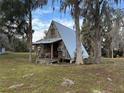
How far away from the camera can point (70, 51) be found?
29.3 meters

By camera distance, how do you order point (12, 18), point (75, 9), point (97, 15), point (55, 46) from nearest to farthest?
point (75, 9) → point (97, 15) → point (55, 46) → point (12, 18)

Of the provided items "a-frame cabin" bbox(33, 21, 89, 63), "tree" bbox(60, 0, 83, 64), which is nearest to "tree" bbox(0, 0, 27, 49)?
"a-frame cabin" bbox(33, 21, 89, 63)

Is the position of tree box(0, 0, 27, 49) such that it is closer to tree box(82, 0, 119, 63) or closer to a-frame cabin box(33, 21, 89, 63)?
a-frame cabin box(33, 21, 89, 63)

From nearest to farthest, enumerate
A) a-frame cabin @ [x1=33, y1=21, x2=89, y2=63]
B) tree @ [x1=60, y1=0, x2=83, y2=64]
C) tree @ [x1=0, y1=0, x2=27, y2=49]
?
tree @ [x1=60, y1=0, x2=83, y2=64]
a-frame cabin @ [x1=33, y1=21, x2=89, y2=63]
tree @ [x1=0, y1=0, x2=27, y2=49]

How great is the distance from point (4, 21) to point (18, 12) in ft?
11.1

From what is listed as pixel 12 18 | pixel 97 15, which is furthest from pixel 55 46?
pixel 97 15

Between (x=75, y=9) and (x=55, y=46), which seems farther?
(x=55, y=46)

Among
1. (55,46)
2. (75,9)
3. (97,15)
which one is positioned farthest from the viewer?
(55,46)

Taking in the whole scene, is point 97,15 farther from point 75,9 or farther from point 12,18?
point 12,18

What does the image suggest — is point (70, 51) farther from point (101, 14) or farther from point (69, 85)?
point (69, 85)

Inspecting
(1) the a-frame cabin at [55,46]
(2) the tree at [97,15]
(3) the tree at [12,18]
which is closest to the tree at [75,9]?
(2) the tree at [97,15]

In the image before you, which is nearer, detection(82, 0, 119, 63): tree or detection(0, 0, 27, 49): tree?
detection(82, 0, 119, 63): tree

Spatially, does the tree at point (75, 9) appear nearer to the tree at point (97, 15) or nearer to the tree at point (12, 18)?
the tree at point (97, 15)

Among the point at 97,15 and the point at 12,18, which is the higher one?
the point at 12,18
